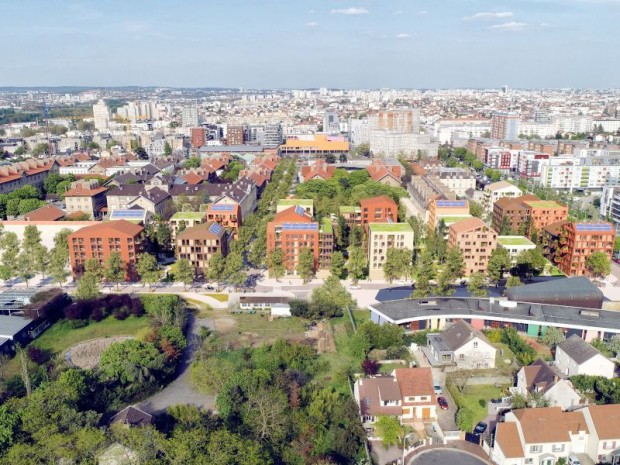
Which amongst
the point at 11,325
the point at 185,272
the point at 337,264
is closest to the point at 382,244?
the point at 337,264

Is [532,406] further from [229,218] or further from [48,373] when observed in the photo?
[229,218]

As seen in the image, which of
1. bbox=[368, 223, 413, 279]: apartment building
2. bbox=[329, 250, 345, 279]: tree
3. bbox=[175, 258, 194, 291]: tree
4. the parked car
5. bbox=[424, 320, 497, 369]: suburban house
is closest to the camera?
the parked car

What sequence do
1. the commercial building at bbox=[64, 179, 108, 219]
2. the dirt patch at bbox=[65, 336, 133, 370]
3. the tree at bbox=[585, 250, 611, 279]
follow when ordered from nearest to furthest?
the dirt patch at bbox=[65, 336, 133, 370], the tree at bbox=[585, 250, 611, 279], the commercial building at bbox=[64, 179, 108, 219]

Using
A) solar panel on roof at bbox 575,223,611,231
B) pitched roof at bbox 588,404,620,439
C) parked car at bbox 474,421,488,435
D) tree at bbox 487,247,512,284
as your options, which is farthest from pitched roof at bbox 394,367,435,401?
solar panel on roof at bbox 575,223,611,231

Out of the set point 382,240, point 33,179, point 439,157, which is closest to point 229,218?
point 382,240

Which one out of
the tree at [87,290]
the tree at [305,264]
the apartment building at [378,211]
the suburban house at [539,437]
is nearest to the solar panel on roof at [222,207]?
the tree at [305,264]

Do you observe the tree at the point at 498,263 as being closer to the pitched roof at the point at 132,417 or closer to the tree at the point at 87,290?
the pitched roof at the point at 132,417

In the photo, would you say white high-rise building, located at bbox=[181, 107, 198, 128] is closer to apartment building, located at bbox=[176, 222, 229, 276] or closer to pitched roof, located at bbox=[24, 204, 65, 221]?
pitched roof, located at bbox=[24, 204, 65, 221]
